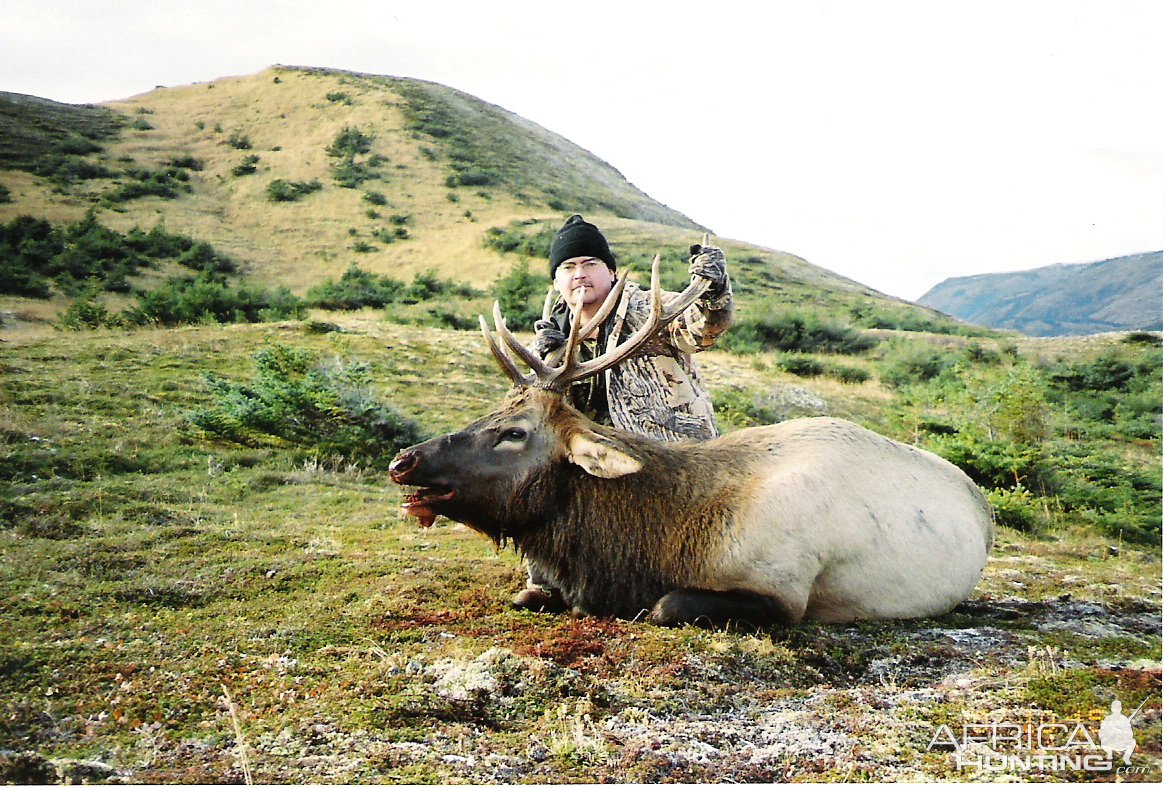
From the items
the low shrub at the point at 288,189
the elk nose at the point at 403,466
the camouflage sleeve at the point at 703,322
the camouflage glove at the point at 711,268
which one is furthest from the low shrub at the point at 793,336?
the low shrub at the point at 288,189

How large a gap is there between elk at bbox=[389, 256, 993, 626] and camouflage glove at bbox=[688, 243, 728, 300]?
0.58 metres

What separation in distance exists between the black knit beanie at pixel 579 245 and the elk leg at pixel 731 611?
2.99m

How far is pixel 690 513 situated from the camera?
4426 millimetres

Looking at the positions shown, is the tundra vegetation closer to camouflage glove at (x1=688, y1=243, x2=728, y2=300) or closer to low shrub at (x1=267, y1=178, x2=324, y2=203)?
camouflage glove at (x1=688, y1=243, x2=728, y2=300)

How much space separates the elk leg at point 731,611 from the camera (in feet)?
13.6

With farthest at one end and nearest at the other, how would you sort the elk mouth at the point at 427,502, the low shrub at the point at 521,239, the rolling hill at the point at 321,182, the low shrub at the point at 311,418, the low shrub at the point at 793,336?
1. the low shrub at the point at 521,239
2. the rolling hill at the point at 321,182
3. the low shrub at the point at 793,336
4. the low shrub at the point at 311,418
5. the elk mouth at the point at 427,502

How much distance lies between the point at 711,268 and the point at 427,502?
2.45 meters

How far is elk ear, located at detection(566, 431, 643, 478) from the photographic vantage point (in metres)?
4.22

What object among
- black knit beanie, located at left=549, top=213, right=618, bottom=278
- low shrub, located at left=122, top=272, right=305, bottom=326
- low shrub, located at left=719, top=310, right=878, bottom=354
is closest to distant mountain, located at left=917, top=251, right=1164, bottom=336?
black knit beanie, located at left=549, top=213, right=618, bottom=278

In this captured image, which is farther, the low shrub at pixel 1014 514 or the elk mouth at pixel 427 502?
the low shrub at pixel 1014 514

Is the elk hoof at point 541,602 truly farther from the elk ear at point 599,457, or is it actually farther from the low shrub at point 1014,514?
the low shrub at point 1014,514

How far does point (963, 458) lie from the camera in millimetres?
9992

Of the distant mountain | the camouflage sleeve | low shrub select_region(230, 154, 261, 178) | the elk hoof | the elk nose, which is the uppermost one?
low shrub select_region(230, 154, 261, 178)

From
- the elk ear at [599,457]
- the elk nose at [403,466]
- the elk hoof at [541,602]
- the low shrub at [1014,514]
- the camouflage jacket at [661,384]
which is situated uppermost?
the camouflage jacket at [661,384]
